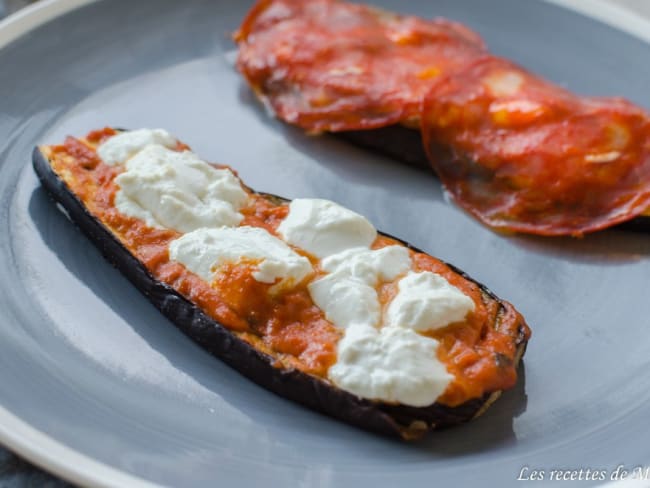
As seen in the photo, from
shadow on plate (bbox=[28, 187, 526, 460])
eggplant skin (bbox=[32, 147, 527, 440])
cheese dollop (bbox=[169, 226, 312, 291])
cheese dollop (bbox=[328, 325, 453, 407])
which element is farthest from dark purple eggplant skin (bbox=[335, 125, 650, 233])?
cheese dollop (bbox=[328, 325, 453, 407])

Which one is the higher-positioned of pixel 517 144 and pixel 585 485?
pixel 517 144

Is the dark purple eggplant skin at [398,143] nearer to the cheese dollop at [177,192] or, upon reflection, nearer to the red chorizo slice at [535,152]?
the red chorizo slice at [535,152]

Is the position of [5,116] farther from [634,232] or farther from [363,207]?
[634,232]

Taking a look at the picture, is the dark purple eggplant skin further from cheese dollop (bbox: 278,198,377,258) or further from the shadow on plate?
the shadow on plate

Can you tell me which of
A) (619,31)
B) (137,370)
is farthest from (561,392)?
(619,31)

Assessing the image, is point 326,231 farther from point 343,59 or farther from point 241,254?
point 343,59

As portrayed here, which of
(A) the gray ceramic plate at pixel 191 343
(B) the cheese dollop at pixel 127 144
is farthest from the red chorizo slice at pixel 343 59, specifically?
(B) the cheese dollop at pixel 127 144
